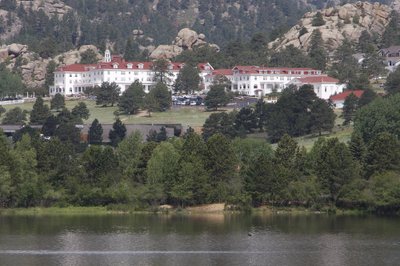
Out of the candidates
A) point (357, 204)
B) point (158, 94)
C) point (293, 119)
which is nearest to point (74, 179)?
point (357, 204)

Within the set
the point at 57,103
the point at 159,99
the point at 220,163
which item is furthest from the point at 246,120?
the point at 220,163

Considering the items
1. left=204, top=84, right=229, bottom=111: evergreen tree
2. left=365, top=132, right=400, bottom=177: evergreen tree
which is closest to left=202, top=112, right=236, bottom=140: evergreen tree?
left=204, top=84, right=229, bottom=111: evergreen tree

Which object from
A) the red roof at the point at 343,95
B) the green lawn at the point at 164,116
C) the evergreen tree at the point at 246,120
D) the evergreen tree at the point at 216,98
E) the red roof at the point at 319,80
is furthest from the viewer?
the red roof at the point at 319,80

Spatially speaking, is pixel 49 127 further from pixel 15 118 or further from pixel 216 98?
pixel 216 98

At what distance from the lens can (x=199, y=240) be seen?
289 ft

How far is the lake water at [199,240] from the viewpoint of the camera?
78812mm

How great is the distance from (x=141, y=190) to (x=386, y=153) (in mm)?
24524

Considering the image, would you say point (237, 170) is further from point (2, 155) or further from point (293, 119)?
point (293, 119)

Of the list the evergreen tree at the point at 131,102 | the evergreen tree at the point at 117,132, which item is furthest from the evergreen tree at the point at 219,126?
the evergreen tree at the point at 131,102

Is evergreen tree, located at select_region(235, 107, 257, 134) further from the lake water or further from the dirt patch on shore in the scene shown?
the lake water

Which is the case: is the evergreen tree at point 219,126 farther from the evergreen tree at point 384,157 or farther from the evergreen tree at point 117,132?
the evergreen tree at point 384,157

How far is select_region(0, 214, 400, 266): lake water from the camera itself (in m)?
78.8

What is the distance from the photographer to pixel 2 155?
112250 millimetres

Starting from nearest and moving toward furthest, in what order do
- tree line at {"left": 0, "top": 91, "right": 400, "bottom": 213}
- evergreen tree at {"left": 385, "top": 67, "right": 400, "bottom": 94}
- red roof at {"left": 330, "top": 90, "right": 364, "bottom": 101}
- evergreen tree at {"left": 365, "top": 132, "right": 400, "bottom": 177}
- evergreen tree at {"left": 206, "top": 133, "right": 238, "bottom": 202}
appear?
1. tree line at {"left": 0, "top": 91, "right": 400, "bottom": 213}
2. evergreen tree at {"left": 365, "top": 132, "right": 400, "bottom": 177}
3. evergreen tree at {"left": 206, "top": 133, "right": 238, "bottom": 202}
4. evergreen tree at {"left": 385, "top": 67, "right": 400, "bottom": 94}
5. red roof at {"left": 330, "top": 90, "right": 364, "bottom": 101}
